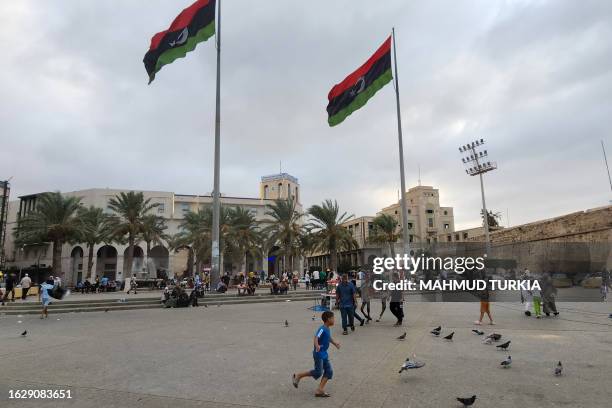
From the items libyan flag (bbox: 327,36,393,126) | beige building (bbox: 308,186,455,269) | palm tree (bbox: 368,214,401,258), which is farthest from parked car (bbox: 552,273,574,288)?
beige building (bbox: 308,186,455,269)

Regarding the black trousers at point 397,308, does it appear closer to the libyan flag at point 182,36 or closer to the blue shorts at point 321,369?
the blue shorts at point 321,369

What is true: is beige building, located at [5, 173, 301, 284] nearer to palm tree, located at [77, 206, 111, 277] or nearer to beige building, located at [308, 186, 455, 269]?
palm tree, located at [77, 206, 111, 277]

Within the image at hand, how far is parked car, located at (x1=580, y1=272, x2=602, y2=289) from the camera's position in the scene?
82.5ft

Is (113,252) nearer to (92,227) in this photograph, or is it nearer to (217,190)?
(92,227)

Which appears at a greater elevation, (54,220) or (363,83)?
(363,83)

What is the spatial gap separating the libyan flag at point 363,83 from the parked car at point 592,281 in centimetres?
1850

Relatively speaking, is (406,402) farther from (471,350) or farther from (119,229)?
(119,229)

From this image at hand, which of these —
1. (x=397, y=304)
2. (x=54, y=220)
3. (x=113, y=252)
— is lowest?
(x=397, y=304)

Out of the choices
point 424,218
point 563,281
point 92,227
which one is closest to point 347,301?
point 563,281

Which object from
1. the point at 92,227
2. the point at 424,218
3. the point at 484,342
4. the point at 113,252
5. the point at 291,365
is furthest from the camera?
the point at 424,218

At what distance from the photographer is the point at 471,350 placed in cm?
810

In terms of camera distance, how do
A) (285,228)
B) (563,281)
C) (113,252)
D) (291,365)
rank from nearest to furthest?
(291,365) → (563,281) → (285,228) → (113,252)

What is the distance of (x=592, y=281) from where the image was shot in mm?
25922

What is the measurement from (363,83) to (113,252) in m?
50.8
